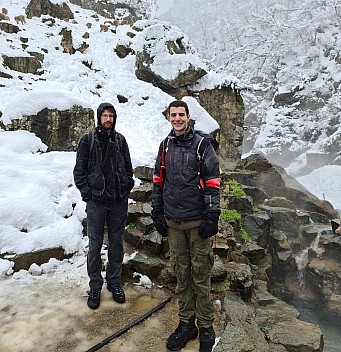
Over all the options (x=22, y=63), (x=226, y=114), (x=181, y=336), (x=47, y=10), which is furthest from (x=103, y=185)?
(x=47, y=10)

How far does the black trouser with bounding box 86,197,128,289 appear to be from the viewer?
3689mm

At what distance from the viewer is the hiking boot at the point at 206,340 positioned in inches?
115

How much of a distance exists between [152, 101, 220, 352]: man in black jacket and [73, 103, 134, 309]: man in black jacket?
0.85 meters

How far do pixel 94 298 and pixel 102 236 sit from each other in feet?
2.45

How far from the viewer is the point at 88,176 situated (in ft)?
11.9

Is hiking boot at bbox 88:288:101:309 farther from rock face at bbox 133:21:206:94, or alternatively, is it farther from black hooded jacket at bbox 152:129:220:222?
rock face at bbox 133:21:206:94

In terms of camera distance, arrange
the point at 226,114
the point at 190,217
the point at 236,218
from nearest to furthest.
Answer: the point at 190,217, the point at 236,218, the point at 226,114

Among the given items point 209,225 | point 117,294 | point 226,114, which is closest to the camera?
point 209,225

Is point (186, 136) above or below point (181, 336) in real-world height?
above

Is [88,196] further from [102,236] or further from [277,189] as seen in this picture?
[277,189]

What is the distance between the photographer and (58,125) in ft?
24.1

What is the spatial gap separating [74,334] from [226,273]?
224 centimetres

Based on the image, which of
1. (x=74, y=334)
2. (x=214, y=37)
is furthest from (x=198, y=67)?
(x=214, y=37)

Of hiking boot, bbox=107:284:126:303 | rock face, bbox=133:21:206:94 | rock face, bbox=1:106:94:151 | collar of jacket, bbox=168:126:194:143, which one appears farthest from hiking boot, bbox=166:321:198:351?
rock face, bbox=133:21:206:94
